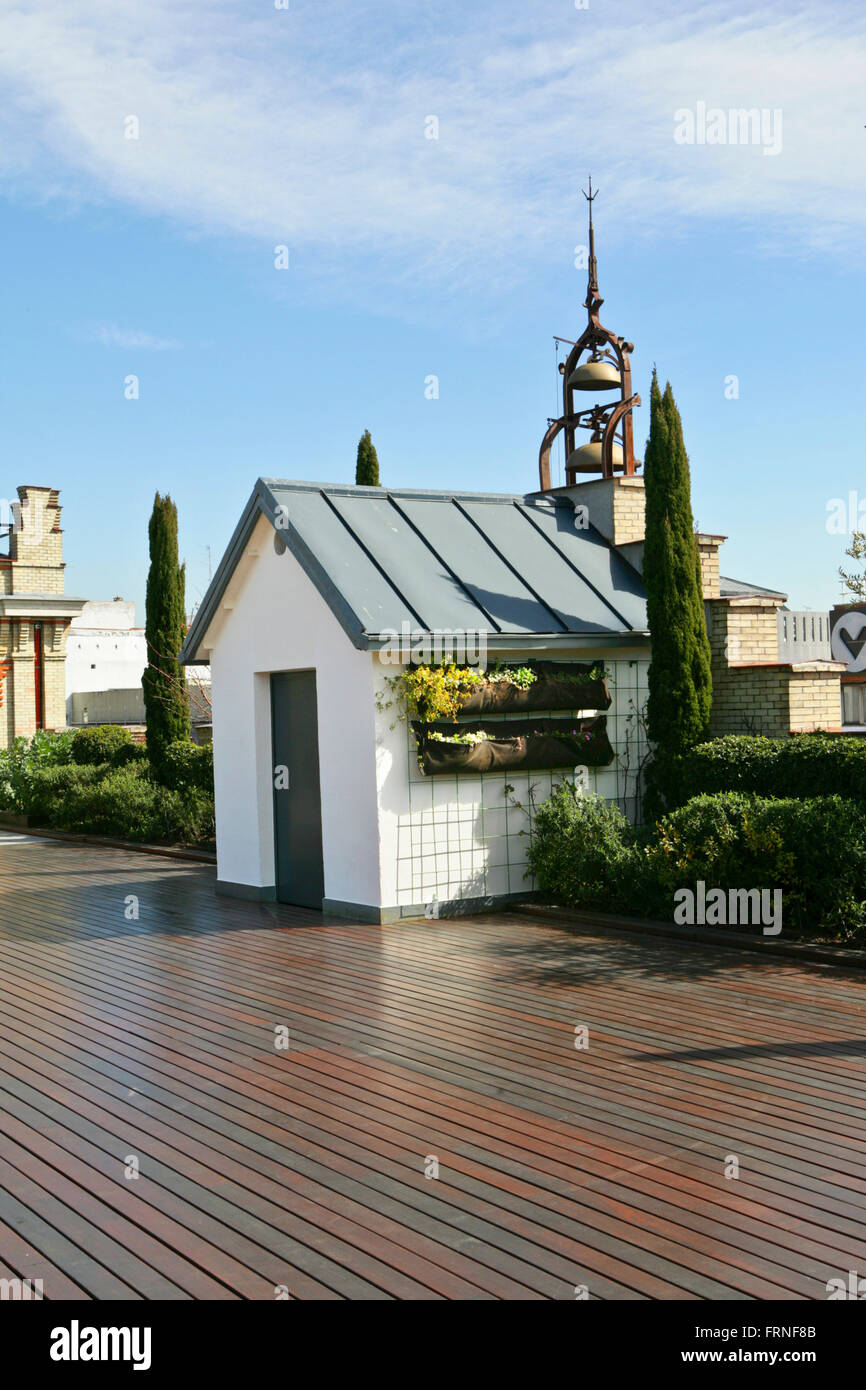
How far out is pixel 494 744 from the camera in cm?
1107

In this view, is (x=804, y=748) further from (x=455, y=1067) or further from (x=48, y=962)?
(x=48, y=962)

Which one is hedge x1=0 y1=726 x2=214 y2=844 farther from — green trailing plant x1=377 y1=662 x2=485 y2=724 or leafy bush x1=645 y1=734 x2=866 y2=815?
leafy bush x1=645 y1=734 x2=866 y2=815

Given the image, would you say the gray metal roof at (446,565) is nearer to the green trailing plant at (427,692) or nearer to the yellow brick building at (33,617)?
the green trailing plant at (427,692)

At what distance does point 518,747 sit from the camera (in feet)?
37.0

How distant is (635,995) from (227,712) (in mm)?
6242

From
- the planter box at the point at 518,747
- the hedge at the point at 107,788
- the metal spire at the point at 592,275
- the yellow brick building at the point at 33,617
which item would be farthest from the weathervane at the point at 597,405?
the yellow brick building at the point at 33,617

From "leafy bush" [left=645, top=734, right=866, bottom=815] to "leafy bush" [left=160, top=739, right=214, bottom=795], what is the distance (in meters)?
8.41

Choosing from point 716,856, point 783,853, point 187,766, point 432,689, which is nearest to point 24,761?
point 187,766

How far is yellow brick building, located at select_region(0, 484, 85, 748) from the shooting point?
93.2 ft

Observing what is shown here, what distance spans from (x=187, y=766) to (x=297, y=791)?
7313 mm

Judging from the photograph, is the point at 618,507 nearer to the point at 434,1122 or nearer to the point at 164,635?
the point at 434,1122

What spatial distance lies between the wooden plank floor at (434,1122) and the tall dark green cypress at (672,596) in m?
2.58

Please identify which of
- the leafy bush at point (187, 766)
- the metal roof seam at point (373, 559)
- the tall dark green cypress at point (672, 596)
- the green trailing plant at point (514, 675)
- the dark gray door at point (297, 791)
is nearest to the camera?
the metal roof seam at point (373, 559)

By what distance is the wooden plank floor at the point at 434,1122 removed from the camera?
4.21m
